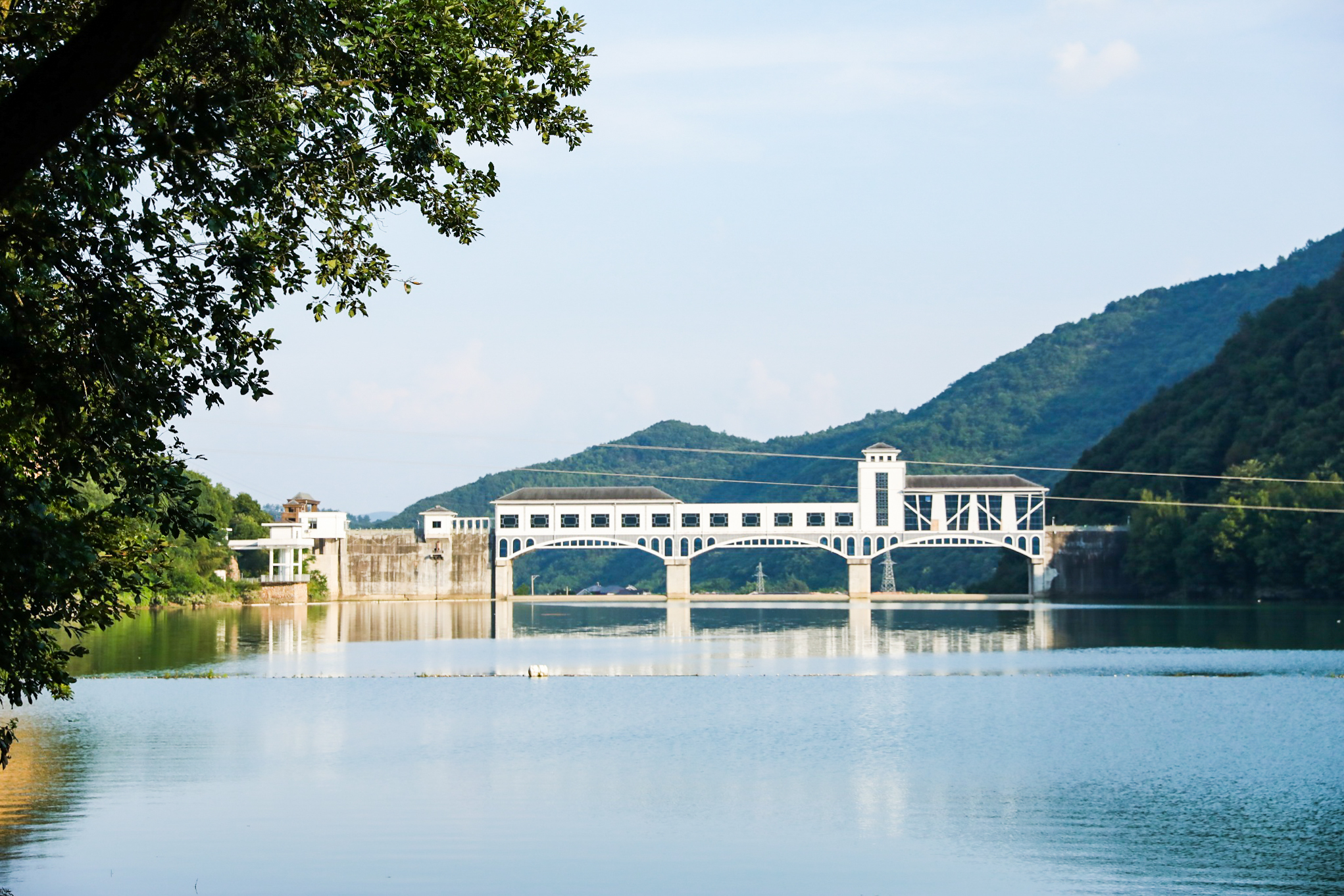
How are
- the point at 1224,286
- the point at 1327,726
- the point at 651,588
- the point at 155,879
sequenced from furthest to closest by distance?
the point at 1224,286, the point at 651,588, the point at 1327,726, the point at 155,879

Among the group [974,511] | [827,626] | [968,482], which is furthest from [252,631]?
[968,482]

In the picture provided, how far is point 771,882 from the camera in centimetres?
1217

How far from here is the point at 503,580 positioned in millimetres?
80062

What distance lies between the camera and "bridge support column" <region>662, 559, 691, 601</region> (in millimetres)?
78562

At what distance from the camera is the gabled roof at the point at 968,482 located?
76.9m

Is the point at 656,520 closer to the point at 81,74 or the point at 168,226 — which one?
the point at 168,226

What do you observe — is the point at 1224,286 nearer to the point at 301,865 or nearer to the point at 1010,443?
the point at 1010,443

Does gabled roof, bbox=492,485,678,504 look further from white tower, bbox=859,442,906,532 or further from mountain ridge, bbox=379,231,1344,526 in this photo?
mountain ridge, bbox=379,231,1344,526

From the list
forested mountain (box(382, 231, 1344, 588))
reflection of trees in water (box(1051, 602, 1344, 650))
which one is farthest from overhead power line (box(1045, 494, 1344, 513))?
forested mountain (box(382, 231, 1344, 588))

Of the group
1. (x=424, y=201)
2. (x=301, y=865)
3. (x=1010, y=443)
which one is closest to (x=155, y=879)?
(x=301, y=865)

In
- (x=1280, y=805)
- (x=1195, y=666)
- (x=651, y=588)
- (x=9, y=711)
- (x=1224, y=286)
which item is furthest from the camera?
(x=1224, y=286)

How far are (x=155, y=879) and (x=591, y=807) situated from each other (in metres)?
4.87

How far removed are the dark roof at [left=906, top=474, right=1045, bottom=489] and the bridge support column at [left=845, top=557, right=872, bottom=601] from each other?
4.68 meters

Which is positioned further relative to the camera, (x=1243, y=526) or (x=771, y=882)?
(x=1243, y=526)
